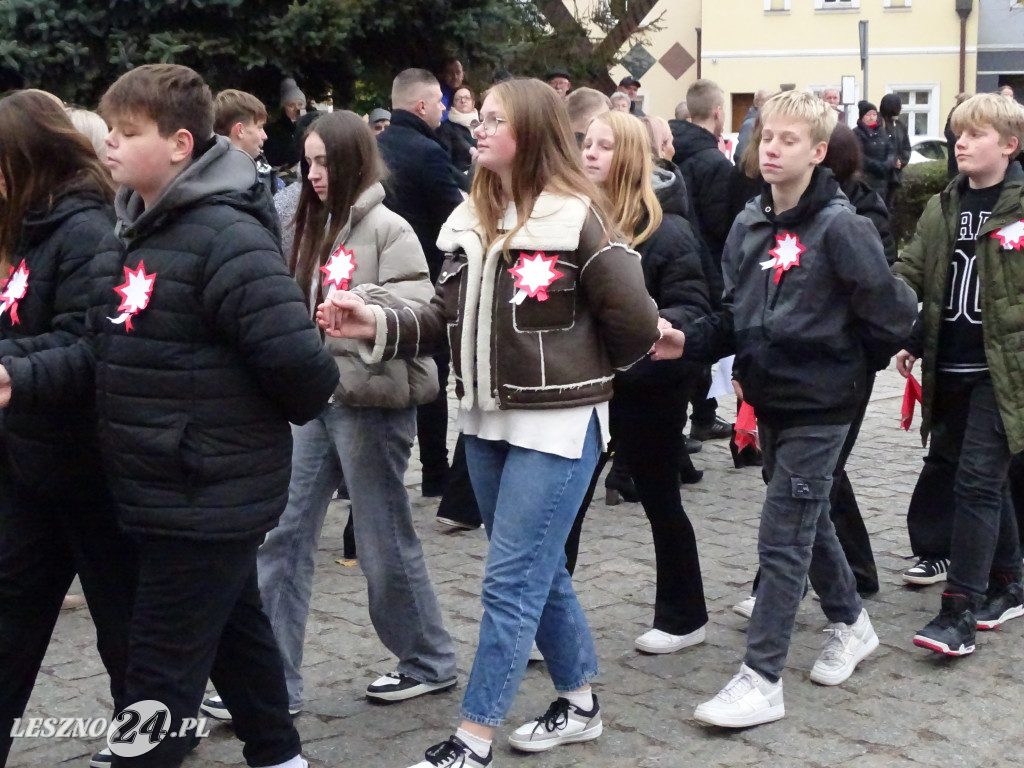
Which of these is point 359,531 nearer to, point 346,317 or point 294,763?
point 294,763

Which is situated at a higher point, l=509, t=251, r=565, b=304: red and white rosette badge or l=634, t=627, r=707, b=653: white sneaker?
l=509, t=251, r=565, b=304: red and white rosette badge

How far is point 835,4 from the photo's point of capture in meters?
37.7

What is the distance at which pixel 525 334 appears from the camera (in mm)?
3865

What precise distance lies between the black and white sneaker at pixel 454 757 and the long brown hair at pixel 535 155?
1.33m

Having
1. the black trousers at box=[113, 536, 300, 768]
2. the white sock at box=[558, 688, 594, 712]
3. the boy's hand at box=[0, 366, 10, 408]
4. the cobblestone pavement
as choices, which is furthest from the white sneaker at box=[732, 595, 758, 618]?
the boy's hand at box=[0, 366, 10, 408]

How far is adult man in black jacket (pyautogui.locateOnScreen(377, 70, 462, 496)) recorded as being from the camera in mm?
7172

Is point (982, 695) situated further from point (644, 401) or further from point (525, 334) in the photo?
point (525, 334)

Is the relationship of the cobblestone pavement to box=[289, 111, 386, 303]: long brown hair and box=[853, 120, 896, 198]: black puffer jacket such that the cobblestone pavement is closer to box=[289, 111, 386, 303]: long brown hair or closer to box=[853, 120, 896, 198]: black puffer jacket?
box=[289, 111, 386, 303]: long brown hair

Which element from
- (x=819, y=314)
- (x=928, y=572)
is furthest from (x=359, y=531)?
(x=928, y=572)

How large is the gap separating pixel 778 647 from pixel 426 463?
3278 millimetres

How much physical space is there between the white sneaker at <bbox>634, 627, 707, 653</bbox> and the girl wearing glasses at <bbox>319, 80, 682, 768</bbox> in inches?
45.2

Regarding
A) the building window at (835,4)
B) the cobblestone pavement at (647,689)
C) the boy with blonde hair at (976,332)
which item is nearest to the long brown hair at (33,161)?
the cobblestone pavement at (647,689)

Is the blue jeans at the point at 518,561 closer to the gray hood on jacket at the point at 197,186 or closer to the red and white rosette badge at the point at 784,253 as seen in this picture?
the red and white rosette badge at the point at 784,253

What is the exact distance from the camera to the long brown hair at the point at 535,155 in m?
3.90
